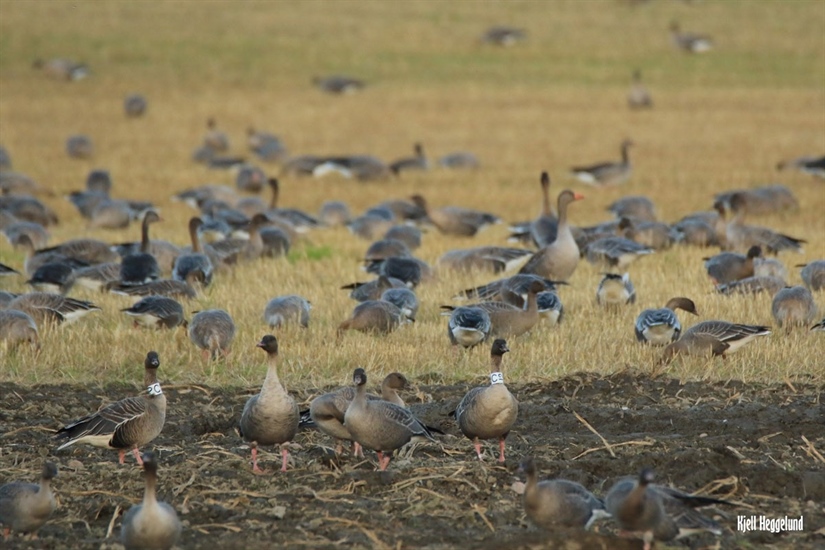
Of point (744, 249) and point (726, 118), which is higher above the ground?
point (726, 118)

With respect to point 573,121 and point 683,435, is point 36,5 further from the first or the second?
point 683,435

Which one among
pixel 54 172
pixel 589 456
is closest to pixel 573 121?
pixel 54 172

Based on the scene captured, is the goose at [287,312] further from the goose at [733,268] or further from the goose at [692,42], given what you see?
the goose at [692,42]

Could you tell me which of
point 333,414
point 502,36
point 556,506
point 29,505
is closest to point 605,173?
point 333,414

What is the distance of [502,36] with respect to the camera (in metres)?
44.5

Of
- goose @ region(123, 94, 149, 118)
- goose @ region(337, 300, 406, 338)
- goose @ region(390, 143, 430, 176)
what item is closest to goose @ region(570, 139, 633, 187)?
goose @ region(390, 143, 430, 176)

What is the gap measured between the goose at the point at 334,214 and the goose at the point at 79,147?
9.34 m

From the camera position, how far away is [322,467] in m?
7.63

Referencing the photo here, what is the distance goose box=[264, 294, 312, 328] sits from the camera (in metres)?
11.6

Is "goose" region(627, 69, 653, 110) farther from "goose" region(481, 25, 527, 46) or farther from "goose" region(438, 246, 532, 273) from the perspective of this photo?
"goose" region(438, 246, 532, 273)

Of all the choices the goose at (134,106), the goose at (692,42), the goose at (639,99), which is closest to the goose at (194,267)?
the goose at (134,106)

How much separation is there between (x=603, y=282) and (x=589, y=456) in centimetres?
512

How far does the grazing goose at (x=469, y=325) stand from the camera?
10.4 meters

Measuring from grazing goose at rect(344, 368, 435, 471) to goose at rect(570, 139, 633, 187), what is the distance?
669 inches
